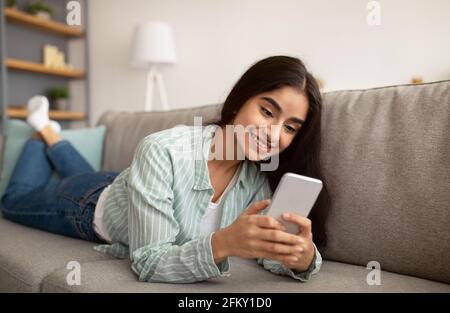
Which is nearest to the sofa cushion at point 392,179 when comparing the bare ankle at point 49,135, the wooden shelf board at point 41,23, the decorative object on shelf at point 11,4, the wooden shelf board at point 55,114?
the bare ankle at point 49,135

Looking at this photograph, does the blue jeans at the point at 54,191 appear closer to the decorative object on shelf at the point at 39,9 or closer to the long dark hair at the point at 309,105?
the long dark hair at the point at 309,105

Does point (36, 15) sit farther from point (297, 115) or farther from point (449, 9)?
point (297, 115)

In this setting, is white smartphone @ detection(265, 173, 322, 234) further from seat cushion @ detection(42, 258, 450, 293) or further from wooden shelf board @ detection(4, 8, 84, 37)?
wooden shelf board @ detection(4, 8, 84, 37)

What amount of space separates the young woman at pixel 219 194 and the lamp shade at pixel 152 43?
1865 mm

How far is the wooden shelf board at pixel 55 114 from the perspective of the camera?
3318mm

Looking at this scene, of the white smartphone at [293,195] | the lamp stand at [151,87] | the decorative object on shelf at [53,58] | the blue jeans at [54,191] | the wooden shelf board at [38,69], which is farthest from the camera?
the decorative object on shelf at [53,58]

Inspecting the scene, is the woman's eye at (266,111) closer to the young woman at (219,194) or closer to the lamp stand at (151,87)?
the young woman at (219,194)

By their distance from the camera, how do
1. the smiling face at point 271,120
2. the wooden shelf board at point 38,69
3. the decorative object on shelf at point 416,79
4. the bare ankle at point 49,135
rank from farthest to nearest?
the wooden shelf board at point 38,69, the decorative object on shelf at point 416,79, the bare ankle at point 49,135, the smiling face at point 271,120

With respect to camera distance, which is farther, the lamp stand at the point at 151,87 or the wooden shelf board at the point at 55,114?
the wooden shelf board at the point at 55,114

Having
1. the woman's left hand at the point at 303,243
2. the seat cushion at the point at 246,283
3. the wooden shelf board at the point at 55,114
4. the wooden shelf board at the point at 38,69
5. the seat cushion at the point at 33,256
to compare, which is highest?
the wooden shelf board at the point at 38,69

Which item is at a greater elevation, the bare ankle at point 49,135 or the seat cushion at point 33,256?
the bare ankle at point 49,135

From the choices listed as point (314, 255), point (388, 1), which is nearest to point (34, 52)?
point (388, 1)

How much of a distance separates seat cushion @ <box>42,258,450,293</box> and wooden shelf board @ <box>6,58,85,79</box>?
9.31 ft

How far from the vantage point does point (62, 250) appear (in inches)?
45.4
